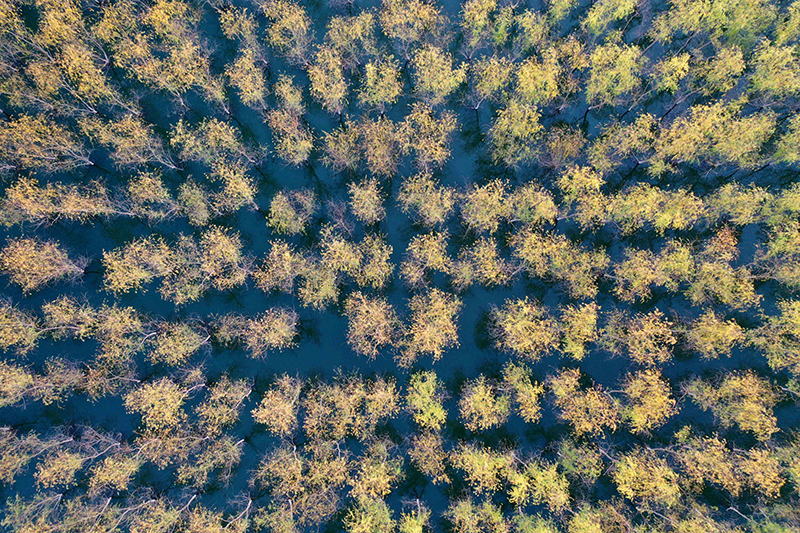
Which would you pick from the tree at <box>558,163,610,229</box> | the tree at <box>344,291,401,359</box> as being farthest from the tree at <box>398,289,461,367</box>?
the tree at <box>558,163,610,229</box>

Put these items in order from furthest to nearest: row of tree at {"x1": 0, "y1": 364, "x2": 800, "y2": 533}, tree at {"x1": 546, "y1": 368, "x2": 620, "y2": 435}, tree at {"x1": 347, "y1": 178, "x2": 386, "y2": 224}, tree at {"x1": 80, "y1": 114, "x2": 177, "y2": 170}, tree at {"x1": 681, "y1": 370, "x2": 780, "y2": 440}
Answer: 1. tree at {"x1": 80, "y1": 114, "x2": 177, "y2": 170}
2. tree at {"x1": 347, "y1": 178, "x2": 386, "y2": 224}
3. tree at {"x1": 546, "y1": 368, "x2": 620, "y2": 435}
4. row of tree at {"x1": 0, "y1": 364, "x2": 800, "y2": 533}
5. tree at {"x1": 681, "y1": 370, "x2": 780, "y2": 440}

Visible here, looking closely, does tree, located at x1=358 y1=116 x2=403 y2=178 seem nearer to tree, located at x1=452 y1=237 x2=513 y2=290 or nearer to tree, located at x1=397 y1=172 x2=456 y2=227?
tree, located at x1=397 y1=172 x2=456 y2=227

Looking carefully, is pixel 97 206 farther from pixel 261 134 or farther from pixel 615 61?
pixel 615 61

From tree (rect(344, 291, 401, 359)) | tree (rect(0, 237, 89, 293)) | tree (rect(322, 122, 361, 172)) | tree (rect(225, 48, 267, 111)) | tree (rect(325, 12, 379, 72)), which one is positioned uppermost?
tree (rect(325, 12, 379, 72))

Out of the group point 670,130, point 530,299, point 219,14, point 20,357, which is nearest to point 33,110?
point 219,14

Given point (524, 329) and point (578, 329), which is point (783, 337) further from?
point (524, 329)

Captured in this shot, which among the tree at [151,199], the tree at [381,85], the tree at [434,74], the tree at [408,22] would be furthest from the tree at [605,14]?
the tree at [151,199]
